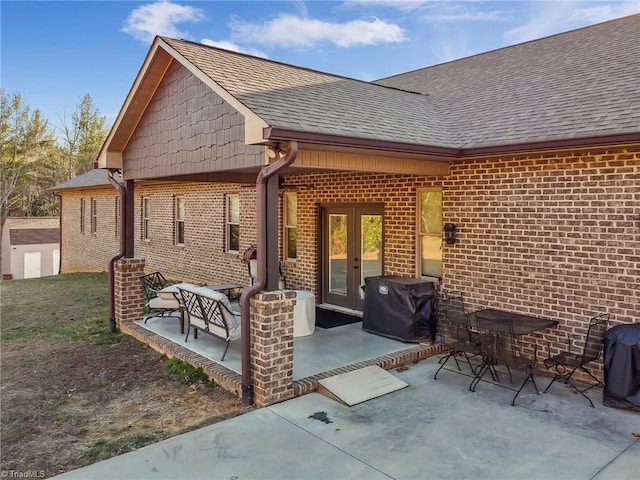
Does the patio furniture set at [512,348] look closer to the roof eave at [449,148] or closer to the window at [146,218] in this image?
the roof eave at [449,148]

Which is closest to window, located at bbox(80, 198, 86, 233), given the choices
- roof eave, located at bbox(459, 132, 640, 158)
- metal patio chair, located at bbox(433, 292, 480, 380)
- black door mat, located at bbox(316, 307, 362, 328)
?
black door mat, located at bbox(316, 307, 362, 328)

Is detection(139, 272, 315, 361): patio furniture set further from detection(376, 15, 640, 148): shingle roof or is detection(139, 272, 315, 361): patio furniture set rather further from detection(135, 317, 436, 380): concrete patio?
detection(376, 15, 640, 148): shingle roof

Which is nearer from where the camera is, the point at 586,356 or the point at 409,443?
the point at 409,443

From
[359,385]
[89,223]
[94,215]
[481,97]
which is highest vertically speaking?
[481,97]

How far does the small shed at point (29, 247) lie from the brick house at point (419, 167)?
26.4 m

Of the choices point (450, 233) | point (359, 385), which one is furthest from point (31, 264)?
point (359, 385)

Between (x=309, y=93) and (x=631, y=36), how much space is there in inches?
235

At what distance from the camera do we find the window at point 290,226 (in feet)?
35.4

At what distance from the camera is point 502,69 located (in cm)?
960

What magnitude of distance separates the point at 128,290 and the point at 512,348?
6.62m

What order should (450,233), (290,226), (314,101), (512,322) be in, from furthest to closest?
(290,226)
(450,233)
(314,101)
(512,322)

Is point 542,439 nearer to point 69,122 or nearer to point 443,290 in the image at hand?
point 443,290

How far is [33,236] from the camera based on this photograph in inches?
1233

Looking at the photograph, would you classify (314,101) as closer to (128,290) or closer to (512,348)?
(512,348)
